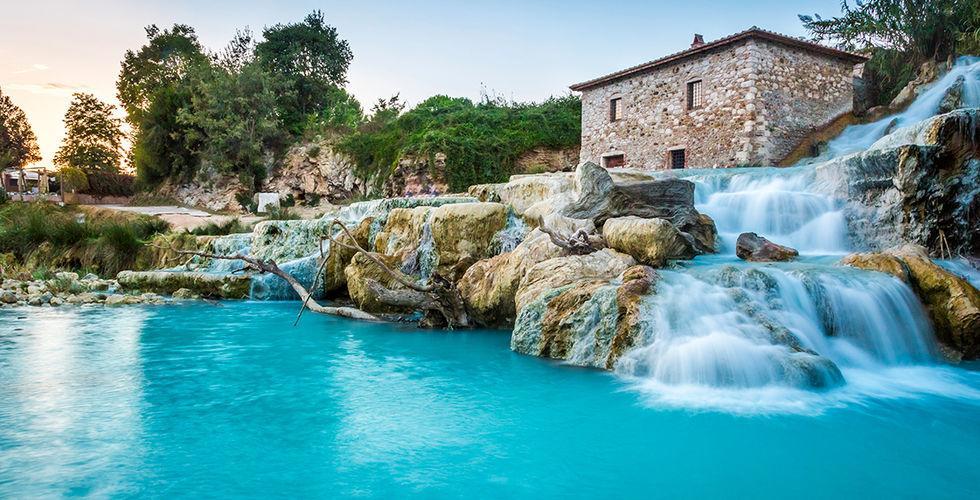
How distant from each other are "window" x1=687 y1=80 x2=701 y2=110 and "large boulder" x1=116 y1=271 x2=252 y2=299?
1411 centimetres

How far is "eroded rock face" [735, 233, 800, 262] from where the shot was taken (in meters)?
8.64

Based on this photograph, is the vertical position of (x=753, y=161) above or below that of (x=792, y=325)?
above

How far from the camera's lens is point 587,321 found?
6379 millimetres

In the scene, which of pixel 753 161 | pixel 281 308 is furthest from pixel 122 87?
pixel 753 161

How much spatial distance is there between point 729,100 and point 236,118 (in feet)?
70.2

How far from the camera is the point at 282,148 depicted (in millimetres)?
29156

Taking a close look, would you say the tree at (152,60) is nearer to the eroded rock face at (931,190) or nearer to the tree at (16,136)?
the tree at (16,136)

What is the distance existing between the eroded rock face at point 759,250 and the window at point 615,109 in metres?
12.9

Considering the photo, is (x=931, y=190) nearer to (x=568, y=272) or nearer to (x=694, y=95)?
(x=568, y=272)

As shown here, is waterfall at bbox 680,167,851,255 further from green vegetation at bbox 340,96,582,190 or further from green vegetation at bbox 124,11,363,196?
green vegetation at bbox 124,11,363,196

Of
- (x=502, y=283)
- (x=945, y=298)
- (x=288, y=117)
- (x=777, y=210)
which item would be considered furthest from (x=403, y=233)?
(x=288, y=117)

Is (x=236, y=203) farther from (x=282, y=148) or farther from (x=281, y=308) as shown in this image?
(x=281, y=308)

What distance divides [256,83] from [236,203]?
587 centimetres

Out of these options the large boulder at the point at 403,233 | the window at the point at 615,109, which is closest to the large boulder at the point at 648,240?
the large boulder at the point at 403,233
